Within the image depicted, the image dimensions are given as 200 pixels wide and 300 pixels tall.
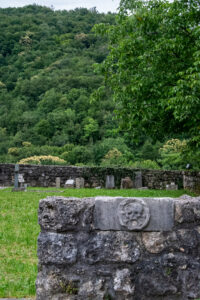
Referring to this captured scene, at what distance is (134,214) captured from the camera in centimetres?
300

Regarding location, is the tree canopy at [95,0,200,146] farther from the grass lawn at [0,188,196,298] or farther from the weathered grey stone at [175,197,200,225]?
the weathered grey stone at [175,197,200,225]

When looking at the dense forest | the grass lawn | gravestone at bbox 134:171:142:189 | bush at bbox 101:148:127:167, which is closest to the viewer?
the grass lawn

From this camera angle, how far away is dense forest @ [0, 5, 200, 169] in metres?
37.5

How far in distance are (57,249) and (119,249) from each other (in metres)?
0.53

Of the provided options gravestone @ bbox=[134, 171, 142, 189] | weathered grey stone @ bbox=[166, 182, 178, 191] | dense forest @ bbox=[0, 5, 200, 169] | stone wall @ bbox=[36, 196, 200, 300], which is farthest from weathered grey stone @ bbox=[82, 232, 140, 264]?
dense forest @ bbox=[0, 5, 200, 169]

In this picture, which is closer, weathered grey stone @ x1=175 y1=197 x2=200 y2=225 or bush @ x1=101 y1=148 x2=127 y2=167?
weathered grey stone @ x1=175 y1=197 x2=200 y2=225

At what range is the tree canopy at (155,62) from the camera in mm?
11227

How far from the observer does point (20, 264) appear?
439cm

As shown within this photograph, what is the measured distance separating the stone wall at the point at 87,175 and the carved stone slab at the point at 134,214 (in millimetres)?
19090

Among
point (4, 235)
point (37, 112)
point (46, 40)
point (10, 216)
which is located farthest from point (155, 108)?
point (46, 40)

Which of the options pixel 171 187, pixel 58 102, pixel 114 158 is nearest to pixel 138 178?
pixel 171 187

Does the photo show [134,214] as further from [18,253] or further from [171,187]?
[171,187]

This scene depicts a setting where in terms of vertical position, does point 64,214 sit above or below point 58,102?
below

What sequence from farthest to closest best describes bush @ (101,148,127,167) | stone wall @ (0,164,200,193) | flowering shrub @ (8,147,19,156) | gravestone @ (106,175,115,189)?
flowering shrub @ (8,147,19,156) < bush @ (101,148,127,167) < stone wall @ (0,164,200,193) < gravestone @ (106,175,115,189)
